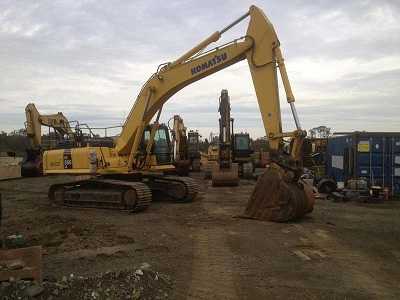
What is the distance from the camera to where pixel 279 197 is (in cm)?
1004

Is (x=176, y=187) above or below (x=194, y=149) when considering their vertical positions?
below

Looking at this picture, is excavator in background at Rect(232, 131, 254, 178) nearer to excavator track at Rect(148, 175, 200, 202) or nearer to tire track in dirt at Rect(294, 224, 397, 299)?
excavator track at Rect(148, 175, 200, 202)

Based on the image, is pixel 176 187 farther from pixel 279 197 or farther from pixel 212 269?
pixel 212 269

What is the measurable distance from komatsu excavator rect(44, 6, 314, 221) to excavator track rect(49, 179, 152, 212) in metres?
0.03

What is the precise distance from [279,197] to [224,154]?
397 inches

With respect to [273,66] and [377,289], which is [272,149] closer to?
[273,66]

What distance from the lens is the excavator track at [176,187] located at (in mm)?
13734

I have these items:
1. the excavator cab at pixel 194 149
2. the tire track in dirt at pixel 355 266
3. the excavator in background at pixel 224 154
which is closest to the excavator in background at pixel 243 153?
the excavator in background at pixel 224 154

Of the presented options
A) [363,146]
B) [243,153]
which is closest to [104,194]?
[363,146]

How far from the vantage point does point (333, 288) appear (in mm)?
5719

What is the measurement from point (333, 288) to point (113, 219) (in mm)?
6589

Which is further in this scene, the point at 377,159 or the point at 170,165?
the point at 377,159

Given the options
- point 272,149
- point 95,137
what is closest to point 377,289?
point 272,149

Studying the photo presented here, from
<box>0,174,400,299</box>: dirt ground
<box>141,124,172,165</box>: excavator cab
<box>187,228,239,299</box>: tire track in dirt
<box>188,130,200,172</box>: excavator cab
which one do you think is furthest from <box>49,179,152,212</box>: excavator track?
<box>188,130,200,172</box>: excavator cab
